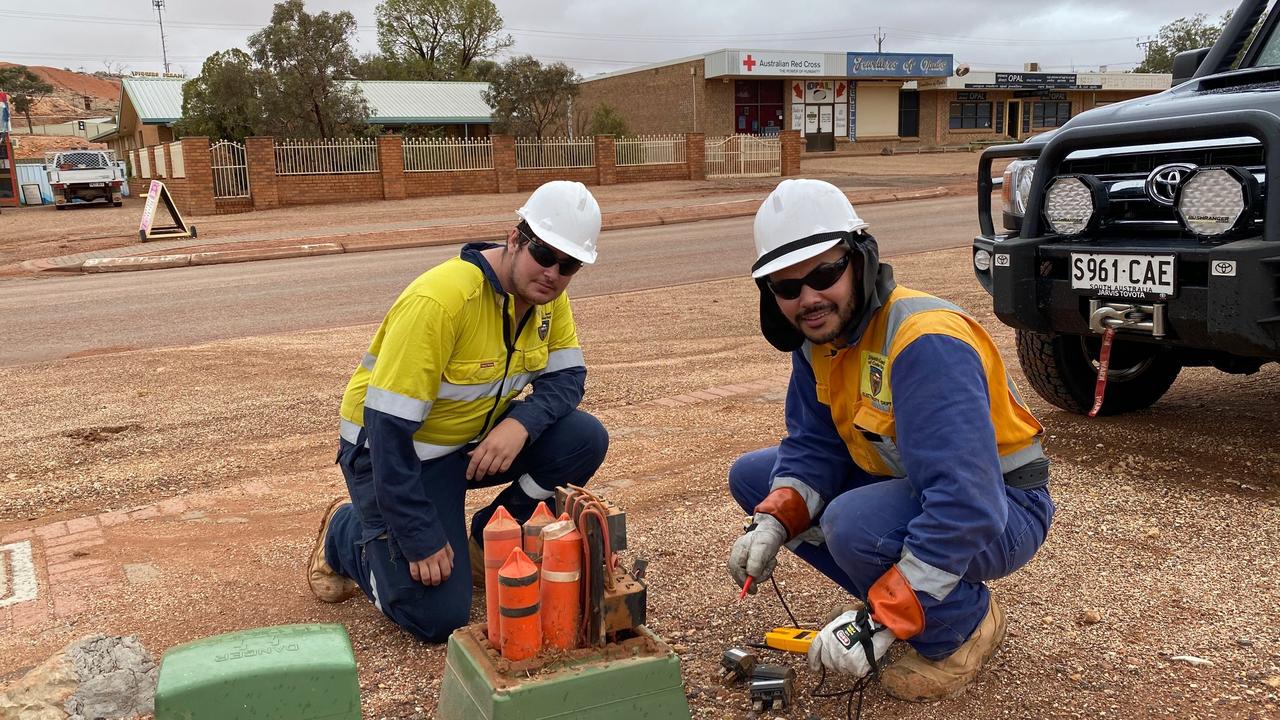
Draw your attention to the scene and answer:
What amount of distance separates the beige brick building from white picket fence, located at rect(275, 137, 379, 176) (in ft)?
48.4

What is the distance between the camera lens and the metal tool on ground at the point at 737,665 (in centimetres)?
294

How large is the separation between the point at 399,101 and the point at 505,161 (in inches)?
642

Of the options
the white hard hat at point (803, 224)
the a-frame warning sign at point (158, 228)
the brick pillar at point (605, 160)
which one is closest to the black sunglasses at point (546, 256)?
the white hard hat at point (803, 224)

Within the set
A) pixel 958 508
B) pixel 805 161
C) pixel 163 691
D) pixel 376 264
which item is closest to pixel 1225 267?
pixel 958 508

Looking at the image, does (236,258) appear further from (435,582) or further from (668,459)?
(435,582)

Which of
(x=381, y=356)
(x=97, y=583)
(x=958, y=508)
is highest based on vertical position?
(x=381, y=356)

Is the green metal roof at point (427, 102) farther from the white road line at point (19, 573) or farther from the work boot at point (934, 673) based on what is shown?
the work boot at point (934, 673)

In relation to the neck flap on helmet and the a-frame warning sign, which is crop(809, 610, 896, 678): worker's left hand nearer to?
the neck flap on helmet

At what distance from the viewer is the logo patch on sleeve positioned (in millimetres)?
2738

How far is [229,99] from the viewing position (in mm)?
29922

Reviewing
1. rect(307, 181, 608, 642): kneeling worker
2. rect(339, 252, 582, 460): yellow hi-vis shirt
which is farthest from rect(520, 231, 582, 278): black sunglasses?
rect(339, 252, 582, 460): yellow hi-vis shirt

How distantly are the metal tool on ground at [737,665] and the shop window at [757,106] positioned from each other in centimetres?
4236

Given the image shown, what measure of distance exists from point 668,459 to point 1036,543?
2436 millimetres

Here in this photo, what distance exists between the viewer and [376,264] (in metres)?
14.3
